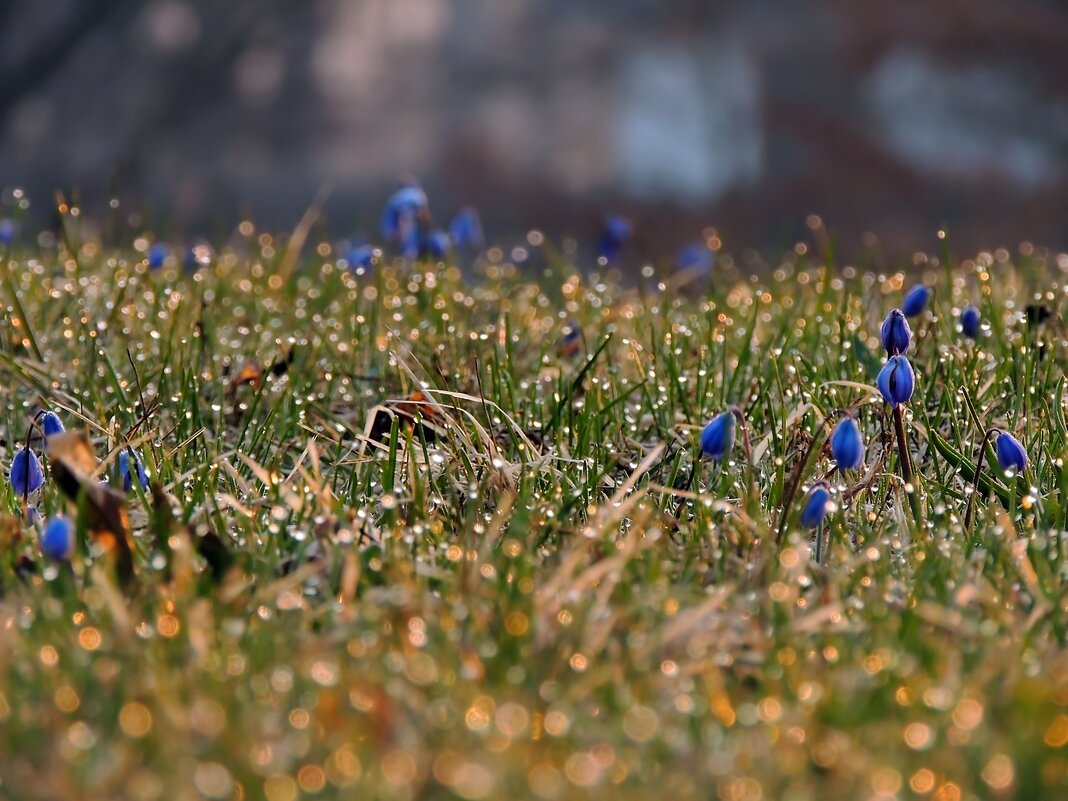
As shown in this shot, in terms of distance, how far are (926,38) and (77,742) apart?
7709 millimetres

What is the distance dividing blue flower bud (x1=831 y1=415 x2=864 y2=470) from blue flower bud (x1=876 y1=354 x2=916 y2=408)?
0.14 meters

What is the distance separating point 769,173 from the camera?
8.01 meters

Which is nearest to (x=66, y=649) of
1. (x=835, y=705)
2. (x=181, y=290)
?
(x=835, y=705)

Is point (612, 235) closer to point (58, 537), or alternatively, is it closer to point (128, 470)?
point (128, 470)

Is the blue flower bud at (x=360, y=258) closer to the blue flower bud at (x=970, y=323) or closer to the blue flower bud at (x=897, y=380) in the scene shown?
the blue flower bud at (x=970, y=323)

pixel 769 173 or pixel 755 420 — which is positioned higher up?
pixel 755 420

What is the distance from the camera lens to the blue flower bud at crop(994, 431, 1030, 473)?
2383 mm

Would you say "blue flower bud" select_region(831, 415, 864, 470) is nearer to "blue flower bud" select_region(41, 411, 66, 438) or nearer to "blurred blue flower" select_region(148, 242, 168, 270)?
"blue flower bud" select_region(41, 411, 66, 438)

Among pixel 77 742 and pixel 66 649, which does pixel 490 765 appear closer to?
pixel 77 742

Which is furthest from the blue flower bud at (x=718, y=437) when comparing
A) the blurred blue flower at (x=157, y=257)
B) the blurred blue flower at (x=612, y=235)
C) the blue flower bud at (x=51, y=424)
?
the blurred blue flower at (x=157, y=257)

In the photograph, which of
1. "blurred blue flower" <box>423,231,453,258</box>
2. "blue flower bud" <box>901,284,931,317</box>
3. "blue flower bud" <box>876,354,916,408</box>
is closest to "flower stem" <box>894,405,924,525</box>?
"blue flower bud" <box>876,354,916,408</box>

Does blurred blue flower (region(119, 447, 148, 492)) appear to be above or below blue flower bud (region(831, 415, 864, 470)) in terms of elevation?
below

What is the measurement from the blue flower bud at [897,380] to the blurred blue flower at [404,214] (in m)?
1.96

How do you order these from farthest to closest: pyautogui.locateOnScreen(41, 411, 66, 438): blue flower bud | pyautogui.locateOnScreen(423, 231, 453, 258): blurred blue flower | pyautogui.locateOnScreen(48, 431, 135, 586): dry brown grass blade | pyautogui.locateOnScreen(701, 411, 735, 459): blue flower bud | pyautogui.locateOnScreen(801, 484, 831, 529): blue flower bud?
pyautogui.locateOnScreen(423, 231, 453, 258): blurred blue flower, pyautogui.locateOnScreen(41, 411, 66, 438): blue flower bud, pyautogui.locateOnScreen(701, 411, 735, 459): blue flower bud, pyautogui.locateOnScreen(801, 484, 831, 529): blue flower bud, pyautogui.locateOnScreen(48, 431, 135, 586): dry brown grass blade
